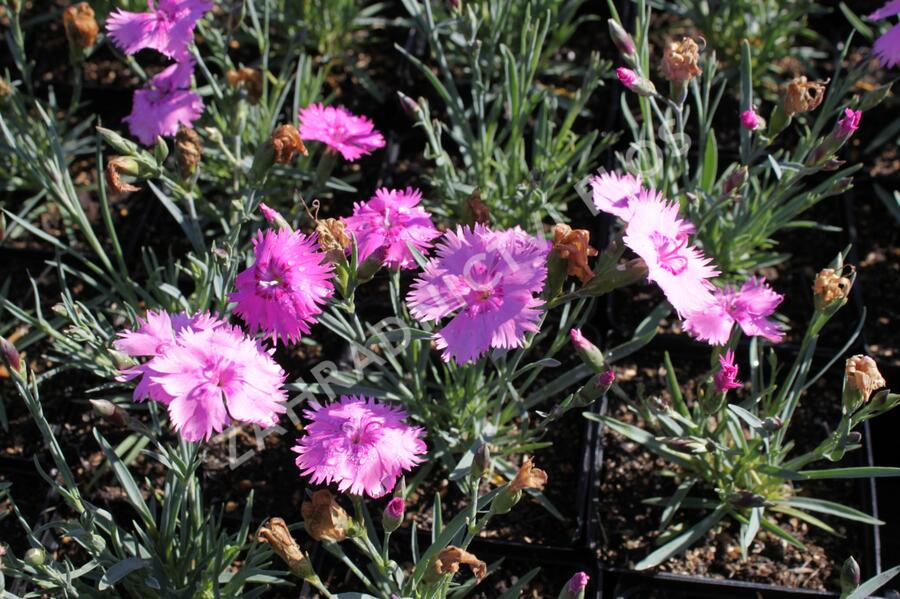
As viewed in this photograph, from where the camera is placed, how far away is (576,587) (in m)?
1.19

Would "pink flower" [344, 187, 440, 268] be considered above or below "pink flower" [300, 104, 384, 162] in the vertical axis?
below

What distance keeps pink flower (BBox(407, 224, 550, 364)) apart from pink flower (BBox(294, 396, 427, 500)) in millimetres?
161

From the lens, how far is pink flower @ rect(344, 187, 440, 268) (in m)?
1.42

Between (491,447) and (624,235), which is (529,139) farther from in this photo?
(624,235)

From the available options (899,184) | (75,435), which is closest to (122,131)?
(75,435)

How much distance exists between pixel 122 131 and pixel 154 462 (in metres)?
0.99

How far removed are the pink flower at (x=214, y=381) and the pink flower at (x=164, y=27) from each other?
0.68 meters

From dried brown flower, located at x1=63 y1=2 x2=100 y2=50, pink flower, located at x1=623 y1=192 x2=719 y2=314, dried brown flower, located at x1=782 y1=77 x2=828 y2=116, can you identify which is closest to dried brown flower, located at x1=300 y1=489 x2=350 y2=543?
pink flower, located at x1=623 y1=192 x2=719 y2=314

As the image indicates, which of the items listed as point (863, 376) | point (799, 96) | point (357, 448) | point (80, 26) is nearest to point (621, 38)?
point (799, 96)

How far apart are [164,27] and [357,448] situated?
90cm

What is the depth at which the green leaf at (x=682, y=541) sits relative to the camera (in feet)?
5.27

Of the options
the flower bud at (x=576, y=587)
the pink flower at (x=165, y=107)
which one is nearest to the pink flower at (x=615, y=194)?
the flower bud at (x=576, y=587)

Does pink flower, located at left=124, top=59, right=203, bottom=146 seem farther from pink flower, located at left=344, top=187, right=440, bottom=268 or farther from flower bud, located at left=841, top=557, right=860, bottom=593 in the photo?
flower bud, located at left=841, top=557, right=860, bottom=593

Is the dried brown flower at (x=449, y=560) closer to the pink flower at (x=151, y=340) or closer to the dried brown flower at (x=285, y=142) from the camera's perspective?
the pink flower at (x=151, y=340)
